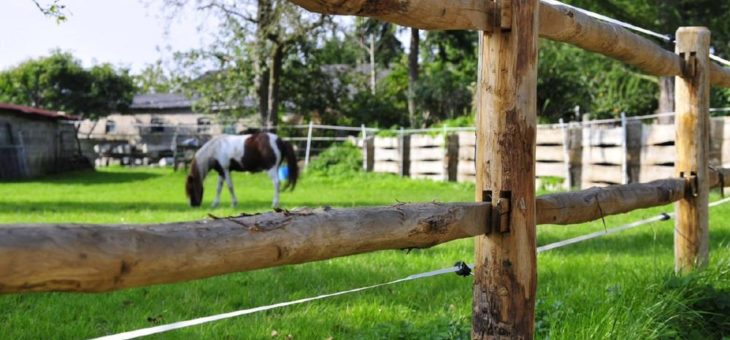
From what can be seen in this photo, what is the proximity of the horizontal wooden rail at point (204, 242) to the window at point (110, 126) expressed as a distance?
46639 millimetres

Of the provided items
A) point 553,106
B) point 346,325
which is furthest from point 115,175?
point 346,325

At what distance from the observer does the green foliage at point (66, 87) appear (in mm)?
45312

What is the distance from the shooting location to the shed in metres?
22.6

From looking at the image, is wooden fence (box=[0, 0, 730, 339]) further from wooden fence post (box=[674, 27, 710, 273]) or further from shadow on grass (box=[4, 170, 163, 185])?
shadow on grass (box=[4, 170, 163, 185])

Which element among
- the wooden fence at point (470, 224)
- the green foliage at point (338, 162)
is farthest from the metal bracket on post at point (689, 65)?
the green foliage at point (338, 162)

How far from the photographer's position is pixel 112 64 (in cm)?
4962

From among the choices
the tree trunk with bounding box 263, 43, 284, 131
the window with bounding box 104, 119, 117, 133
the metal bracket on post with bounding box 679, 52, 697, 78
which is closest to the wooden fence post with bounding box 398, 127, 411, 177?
the tree trunk with bounding box 263, 43, 284, 131

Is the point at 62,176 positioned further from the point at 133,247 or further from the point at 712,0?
the point at 133,247

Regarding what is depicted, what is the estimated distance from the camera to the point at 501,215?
2537 mm

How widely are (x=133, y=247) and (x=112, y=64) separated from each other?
51.1 metres

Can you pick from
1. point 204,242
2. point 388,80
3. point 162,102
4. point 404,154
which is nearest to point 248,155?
point 404,154

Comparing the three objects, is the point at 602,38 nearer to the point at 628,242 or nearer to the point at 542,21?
the point at 542,21

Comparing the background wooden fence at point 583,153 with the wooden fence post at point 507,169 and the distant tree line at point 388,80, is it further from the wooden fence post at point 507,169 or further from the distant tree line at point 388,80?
the wooden fence post at point 507,169

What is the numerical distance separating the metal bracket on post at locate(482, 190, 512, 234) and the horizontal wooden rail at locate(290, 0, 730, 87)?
56 cm
